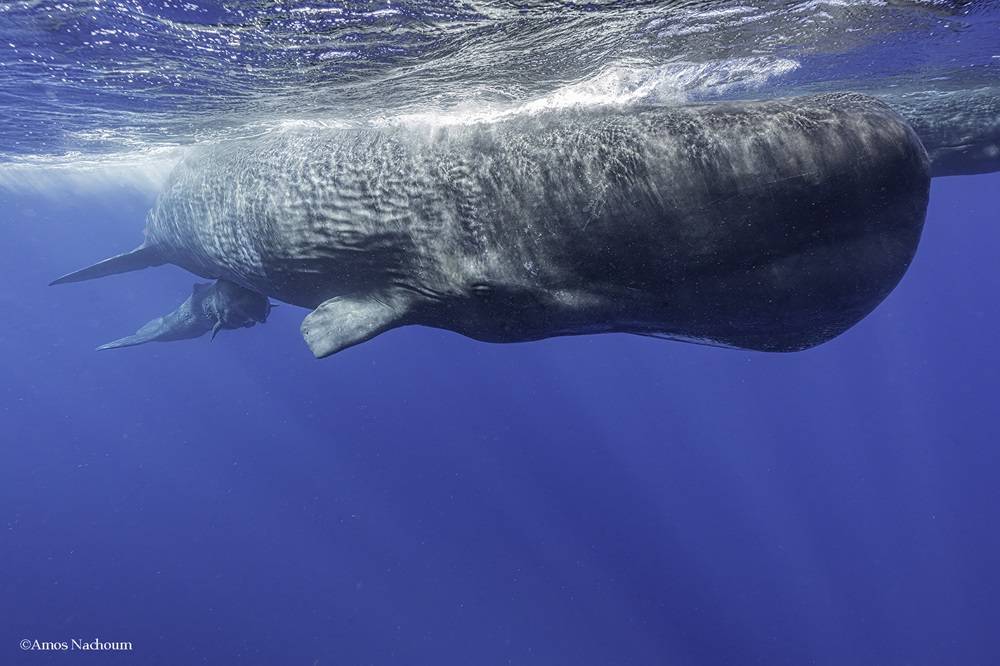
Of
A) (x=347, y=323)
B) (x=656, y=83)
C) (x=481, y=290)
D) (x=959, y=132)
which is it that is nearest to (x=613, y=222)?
(x=481, y=290)

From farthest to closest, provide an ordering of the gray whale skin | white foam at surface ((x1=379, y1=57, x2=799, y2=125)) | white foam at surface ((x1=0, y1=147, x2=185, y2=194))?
white foam at surface ((x1=0, y1=147, x2=185, y2=194)) < white foam at surface ((x1=379, y1=57, x2=799, y2=125)) < the gray whale skin

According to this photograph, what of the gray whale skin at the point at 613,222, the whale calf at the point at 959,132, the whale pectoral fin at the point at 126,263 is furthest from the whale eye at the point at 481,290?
the whale pectoral fin at the point at 126,263

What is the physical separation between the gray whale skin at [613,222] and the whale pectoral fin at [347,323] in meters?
0.02

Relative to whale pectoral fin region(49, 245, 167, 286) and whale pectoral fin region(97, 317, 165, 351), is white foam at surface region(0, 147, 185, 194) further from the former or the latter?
whale pectoral fin region(97, 317, 165, 351)

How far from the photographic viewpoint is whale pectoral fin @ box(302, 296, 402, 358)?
523cm

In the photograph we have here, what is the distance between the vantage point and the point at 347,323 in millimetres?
5387

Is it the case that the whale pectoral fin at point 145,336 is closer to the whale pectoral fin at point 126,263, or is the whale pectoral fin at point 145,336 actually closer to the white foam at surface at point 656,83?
the whale pectoral fin at point 126,263

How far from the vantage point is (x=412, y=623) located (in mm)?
38375

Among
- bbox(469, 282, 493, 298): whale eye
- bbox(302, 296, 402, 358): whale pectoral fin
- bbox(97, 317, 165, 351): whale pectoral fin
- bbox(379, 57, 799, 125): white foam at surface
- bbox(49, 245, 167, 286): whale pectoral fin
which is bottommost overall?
bbox(97, 317, 165, 351): whale pectoral fin

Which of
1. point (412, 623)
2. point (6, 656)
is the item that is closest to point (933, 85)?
point (412, 623)

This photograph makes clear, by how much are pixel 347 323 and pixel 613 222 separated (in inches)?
106

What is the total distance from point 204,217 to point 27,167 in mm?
21757

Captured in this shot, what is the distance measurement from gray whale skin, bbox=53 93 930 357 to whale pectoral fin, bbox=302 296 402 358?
22mm

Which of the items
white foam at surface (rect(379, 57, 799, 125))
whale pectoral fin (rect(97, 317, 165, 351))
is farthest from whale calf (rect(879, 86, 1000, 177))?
whale pectoral fin (rect(97, 317, 165, 351))
